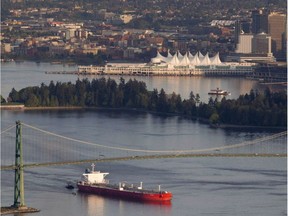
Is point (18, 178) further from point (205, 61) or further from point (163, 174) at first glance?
point (205, 61)

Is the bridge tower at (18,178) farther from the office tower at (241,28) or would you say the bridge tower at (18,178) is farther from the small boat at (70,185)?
the office tower at (241,28)

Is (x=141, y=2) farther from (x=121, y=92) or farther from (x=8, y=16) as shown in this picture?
(x=121, y=92)

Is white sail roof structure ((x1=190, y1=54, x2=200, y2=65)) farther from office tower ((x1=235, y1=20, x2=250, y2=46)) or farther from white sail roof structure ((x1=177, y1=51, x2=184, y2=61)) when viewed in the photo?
office tower ((x1=235, y1=20, x2=250, y2=46))

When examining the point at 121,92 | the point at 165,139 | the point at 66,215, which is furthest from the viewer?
the point at 121,92

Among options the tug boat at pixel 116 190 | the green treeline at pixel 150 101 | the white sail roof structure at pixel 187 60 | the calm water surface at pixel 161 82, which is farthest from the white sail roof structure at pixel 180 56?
the tug boat at pixel 116 190

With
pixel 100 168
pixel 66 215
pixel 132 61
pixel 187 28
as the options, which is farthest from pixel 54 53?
pixel 66 215

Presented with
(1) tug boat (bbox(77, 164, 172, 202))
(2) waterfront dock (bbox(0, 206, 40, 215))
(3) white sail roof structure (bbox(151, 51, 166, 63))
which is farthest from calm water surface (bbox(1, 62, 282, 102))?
(2) waterfront dock (bbox(0, 206, 40, 215))
